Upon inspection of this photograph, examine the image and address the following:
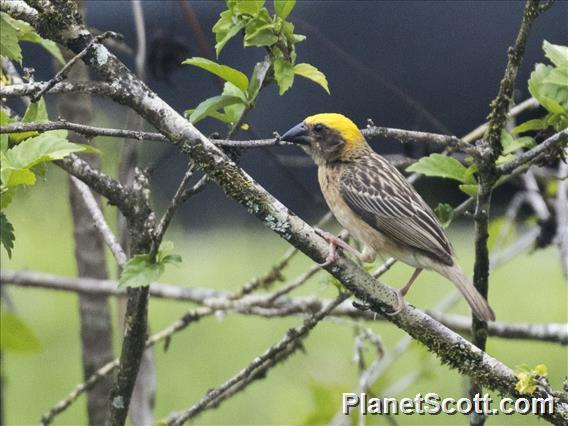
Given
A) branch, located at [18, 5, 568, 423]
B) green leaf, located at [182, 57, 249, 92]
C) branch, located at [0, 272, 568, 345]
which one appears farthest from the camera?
branch, located at [0, 272, 568, 345]

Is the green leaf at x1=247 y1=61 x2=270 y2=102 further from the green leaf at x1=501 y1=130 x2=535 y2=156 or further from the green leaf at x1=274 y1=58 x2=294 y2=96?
the green leaf at x1=501 y1=130 x2=535 y2=156

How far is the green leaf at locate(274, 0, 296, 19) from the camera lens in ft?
10.0

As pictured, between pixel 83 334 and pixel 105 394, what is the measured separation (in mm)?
309

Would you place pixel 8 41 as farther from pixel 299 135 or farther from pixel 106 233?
pixel 299 135

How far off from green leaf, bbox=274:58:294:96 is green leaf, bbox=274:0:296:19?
0.14 metres

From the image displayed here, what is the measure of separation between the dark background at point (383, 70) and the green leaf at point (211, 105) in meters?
7.90

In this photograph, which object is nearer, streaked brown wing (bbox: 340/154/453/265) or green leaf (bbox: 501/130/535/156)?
green leaf (bbox: 501/130/535/156)

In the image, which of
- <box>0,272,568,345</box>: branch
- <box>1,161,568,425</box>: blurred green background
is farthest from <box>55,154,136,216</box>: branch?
<box>1,161,568,425</box>: blurred green background

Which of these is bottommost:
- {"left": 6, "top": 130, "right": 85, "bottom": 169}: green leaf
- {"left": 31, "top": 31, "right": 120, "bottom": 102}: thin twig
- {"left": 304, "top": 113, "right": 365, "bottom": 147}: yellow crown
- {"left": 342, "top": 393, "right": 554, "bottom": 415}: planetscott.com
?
{"left": 342, "top": 393, "right": 554, "bottom": 415}: planetscott.com

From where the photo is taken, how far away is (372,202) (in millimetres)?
4484

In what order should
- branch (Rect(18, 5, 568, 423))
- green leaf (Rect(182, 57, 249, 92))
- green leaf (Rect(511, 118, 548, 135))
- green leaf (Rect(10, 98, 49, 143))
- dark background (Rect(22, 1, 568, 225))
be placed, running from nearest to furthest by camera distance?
branch (Rect(18, 5, 568, 423))
green leaf (Rect(182, 57, 249, 92))
green leaf (Rect(10, 98, 49, 143))
green leaf (Rect(511, 118, 548, 135))
dark background (Rect(22, 1, 568, 225))

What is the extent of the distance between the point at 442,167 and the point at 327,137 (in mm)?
1165

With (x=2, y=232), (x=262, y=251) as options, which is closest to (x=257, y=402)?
(x=262, y=251)

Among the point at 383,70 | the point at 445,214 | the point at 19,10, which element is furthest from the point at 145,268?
the point at 383,70
